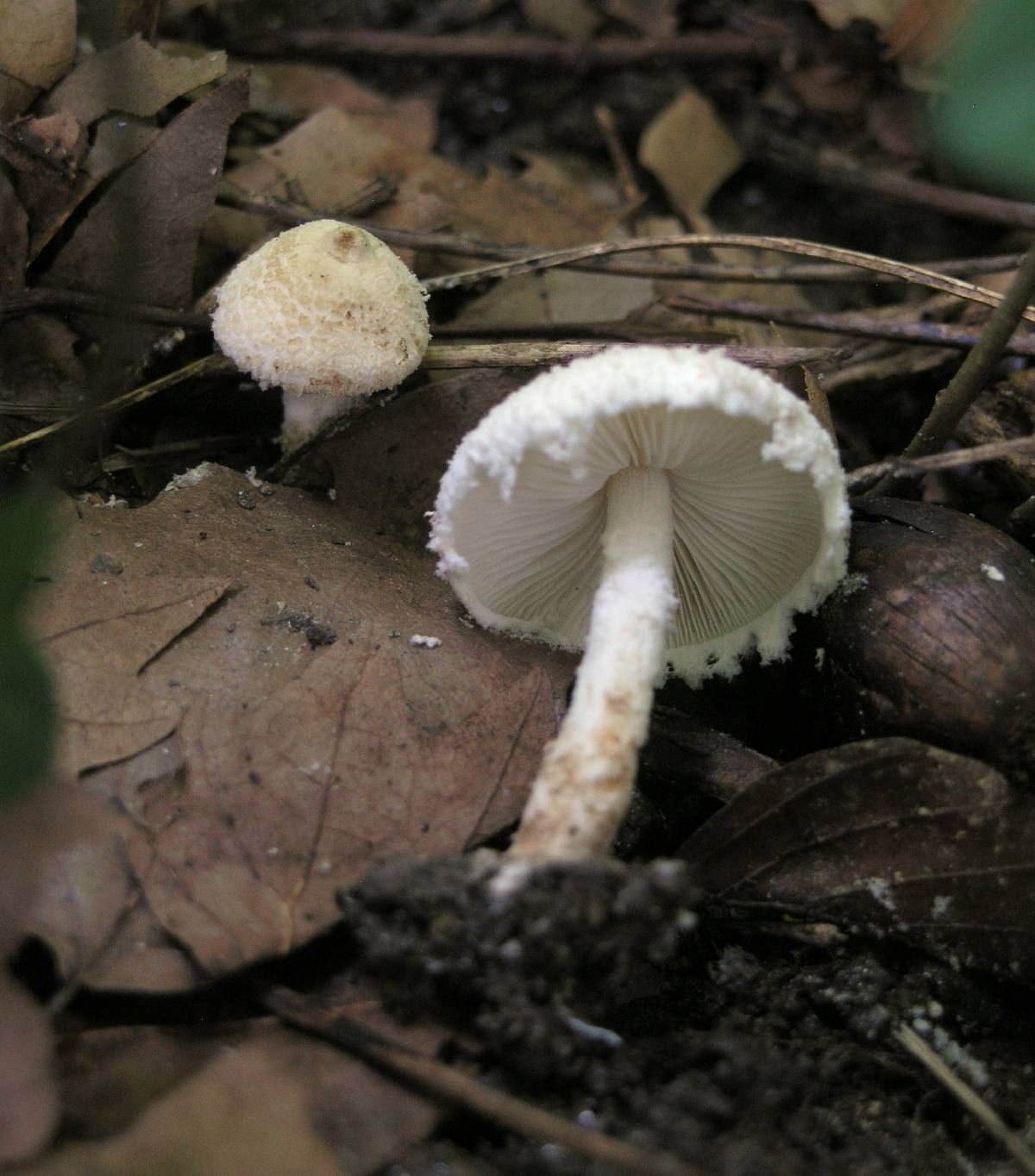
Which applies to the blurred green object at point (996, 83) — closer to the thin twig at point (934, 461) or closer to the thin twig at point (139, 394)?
the thin twig at point (934, 461)

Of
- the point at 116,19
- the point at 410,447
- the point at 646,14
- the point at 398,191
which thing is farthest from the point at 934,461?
the point at 646,14

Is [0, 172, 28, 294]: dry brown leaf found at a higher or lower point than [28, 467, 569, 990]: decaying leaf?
higher

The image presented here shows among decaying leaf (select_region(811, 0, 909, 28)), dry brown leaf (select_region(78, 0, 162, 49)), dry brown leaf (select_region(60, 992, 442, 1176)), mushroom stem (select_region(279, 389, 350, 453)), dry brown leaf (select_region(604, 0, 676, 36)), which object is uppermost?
decaying leaf (select_region(811, 0, 909, 28))

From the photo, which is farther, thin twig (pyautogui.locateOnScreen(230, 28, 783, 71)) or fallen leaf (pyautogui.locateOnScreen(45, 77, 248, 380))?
thin twig (pyautogui.locateOnScreen(230, 28, 783, 71))

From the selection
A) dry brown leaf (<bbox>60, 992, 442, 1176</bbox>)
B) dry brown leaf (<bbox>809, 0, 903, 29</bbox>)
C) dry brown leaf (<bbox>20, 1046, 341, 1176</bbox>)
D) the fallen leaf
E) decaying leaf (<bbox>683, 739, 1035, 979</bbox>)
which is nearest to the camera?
dry brown leaf (<bbox>20, 1046, 341, 1176</bbox>)

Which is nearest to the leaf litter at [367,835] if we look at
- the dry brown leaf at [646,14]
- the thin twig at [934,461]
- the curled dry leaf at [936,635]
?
the curled dry leaf at [936,635]

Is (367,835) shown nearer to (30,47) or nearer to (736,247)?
(736,247)

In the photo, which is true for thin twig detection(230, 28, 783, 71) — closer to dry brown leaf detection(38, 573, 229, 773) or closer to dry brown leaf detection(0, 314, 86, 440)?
dry brown leaf detection(0, 314, 86, 440)

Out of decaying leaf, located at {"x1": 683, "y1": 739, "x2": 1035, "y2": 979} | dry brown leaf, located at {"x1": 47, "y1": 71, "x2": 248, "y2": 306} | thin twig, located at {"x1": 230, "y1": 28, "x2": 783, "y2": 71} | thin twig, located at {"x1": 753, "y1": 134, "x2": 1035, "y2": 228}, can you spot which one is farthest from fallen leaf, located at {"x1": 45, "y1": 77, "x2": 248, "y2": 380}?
thin twig, located at {"x1": 753, "y1": 134, "x2": 1035, "y2": 228}
